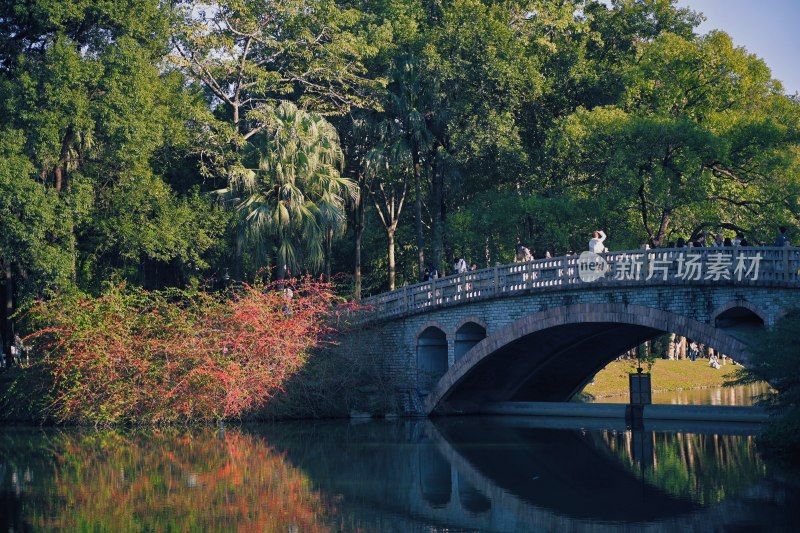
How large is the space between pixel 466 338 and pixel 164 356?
32.0 feet

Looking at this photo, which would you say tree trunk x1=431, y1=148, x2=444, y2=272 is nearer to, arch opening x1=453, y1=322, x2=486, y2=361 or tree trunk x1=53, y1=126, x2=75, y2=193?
arch opening x1=453, y1=322, x2=486, y2=361

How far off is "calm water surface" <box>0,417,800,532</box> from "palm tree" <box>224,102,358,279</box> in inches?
396

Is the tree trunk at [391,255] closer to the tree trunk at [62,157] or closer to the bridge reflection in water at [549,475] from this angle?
the tree trunk at [62,157]

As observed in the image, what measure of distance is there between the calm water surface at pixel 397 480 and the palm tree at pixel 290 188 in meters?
10.1

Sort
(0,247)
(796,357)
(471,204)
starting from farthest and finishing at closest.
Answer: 1. (471,204)
2. (0,247)
3. (796,357)

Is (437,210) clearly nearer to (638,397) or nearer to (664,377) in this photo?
(664,377)

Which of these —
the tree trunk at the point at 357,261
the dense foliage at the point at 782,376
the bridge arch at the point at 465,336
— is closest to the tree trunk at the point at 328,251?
the tree trunk at the point at 357,261

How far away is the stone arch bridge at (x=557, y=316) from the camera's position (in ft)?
93.9

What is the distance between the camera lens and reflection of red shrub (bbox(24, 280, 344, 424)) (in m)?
36.2

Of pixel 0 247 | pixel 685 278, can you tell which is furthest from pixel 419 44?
pixel 685 278

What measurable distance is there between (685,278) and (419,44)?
23.1 metres

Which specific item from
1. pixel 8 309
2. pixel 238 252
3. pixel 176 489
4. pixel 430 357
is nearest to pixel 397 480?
pixel 176 489

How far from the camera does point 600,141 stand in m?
45.1

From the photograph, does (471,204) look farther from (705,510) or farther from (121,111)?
(705,510)
